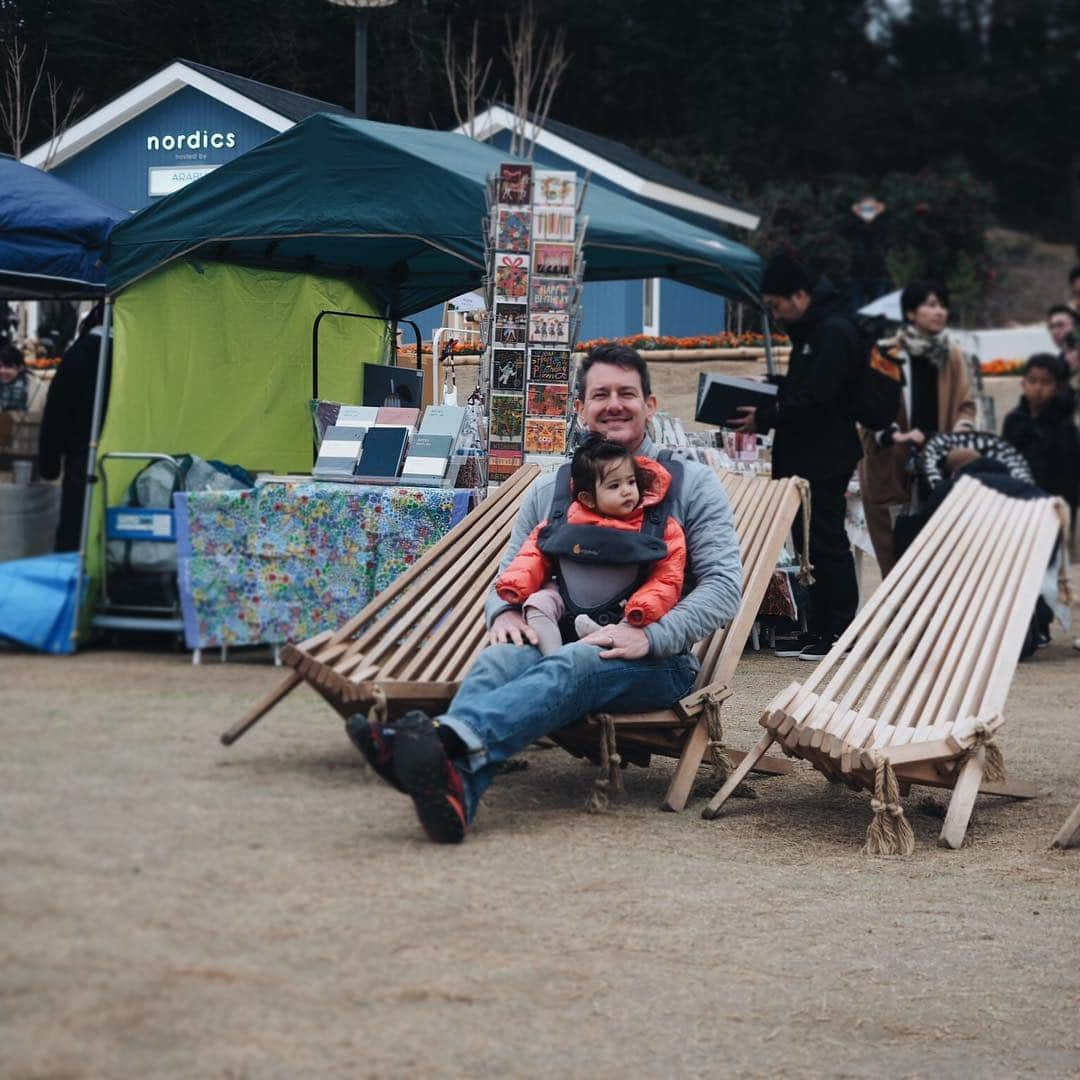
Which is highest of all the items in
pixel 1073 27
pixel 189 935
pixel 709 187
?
pixel 1073 27

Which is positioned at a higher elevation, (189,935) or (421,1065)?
(189,935)

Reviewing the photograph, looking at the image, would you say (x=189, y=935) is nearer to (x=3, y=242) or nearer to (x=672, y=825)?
(x=672, y=825)

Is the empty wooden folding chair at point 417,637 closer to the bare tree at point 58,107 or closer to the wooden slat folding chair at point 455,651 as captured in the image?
the wooden slat folding chair at point 455,651

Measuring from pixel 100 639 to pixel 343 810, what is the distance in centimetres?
52

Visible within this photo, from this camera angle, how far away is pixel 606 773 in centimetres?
438

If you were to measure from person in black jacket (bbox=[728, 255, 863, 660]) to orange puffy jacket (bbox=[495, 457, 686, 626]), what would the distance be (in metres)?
Answer: 2.68

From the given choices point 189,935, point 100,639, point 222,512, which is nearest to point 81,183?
point 100,639

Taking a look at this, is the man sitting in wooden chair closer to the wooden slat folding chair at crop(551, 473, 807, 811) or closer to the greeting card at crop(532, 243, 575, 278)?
the wooden slat folding chair at crop(551, 473, 807, 811)

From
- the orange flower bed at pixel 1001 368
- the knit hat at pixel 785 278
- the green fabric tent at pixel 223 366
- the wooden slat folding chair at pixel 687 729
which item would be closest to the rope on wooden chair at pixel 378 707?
the wooden slat folding chair at pixel 687 729

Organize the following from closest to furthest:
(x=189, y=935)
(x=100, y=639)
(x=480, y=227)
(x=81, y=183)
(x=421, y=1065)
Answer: (x=189, y=935) < (x=421, y=1065) < (x=100, y=639) < (x=81, y=183) < (x=480, y=227)

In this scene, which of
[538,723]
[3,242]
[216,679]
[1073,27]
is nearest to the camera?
[216,679]

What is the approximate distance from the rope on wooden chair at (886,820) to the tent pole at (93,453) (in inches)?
81.6

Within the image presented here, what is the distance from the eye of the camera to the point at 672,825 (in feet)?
14.6

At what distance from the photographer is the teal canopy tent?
15.7ft
